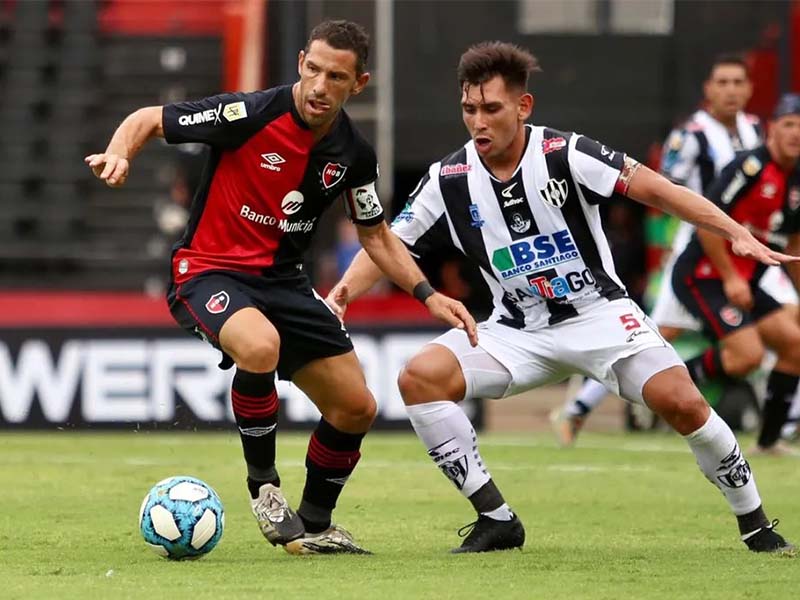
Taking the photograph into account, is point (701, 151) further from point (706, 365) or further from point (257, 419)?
point (257, 419)

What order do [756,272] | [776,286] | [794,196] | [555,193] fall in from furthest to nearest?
[776,286], [756,272], [794,196], [555,193]

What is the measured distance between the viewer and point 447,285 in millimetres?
18875

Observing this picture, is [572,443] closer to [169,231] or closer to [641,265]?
[641,265]

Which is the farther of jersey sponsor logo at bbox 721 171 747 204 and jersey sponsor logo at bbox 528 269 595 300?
jersey sponsor logo at bbox 721 171 747 204

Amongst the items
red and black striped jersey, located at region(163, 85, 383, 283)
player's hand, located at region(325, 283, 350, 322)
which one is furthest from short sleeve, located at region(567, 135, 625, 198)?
player's hand, located at region(325, 283, 350, 322)

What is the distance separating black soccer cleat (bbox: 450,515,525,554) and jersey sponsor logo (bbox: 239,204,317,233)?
1.43 meters

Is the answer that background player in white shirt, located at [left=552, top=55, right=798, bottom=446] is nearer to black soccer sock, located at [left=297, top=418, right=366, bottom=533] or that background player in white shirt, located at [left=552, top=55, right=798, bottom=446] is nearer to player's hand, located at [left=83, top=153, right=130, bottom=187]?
black soccer sock, located at [left=297, top=418, right=366, bottom=533]

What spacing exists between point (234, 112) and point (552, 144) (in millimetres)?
1347

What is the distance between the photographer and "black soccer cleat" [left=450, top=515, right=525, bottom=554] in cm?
684

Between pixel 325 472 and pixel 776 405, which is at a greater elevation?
pixel 325 472

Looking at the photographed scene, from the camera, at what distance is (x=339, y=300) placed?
7180mm

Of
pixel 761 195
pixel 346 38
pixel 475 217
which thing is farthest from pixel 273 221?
pixel 761 195

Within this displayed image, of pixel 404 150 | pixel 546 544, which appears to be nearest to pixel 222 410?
pixel 404 150

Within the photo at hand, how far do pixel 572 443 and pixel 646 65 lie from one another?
7.50 m
